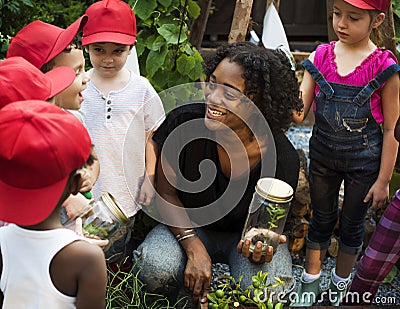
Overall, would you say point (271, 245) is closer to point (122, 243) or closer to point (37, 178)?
point (122, 243)

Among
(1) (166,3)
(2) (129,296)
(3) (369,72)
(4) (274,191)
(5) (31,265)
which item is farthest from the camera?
(1) (166,3)

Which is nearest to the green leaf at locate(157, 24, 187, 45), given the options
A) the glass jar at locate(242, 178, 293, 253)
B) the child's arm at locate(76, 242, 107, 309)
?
the glass jar at locate(242, 178, 293, 253)

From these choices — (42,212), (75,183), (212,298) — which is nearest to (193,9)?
(212,298)

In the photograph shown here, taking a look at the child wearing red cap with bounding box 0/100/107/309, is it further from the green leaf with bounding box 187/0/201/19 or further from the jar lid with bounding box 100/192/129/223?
the green leaf with bounding box 187/0/201/19

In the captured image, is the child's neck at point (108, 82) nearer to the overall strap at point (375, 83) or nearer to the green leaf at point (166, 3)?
the green leaf at point (166, 3)

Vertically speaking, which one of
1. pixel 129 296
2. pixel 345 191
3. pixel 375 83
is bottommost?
pixel 129 296

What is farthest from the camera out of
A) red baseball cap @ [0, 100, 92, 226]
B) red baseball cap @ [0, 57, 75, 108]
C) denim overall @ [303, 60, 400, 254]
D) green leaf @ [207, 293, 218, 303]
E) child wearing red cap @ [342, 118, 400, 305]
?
denim overall @ [303, 60, 400, 254]

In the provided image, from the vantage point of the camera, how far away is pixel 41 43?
2010 mm

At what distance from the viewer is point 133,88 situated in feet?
7.46

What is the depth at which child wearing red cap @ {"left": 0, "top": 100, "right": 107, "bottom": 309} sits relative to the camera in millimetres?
1241

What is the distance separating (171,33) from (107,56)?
0.55m

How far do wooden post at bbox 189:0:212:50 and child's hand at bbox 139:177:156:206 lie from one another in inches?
40.9

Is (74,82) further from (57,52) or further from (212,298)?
(212,298)

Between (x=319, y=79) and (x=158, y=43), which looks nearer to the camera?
(x=319, y=79)
